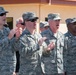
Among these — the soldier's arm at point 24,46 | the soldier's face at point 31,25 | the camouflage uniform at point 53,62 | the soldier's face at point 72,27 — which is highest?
the soldier's face at point 31,25

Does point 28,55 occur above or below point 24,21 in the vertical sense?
below

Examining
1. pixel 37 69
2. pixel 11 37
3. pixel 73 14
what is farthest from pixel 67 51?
pixel 73 14

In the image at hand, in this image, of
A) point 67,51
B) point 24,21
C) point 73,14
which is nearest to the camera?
point 24,21

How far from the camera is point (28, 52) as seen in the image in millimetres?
5168

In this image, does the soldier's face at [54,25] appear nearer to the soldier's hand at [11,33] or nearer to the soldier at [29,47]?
the soldier at [29,47]

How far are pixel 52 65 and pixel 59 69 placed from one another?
15 cm

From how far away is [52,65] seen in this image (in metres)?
5.65

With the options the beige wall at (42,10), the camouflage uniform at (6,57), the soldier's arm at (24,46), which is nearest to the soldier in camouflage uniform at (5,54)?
the camouflage uniform at (6,57)

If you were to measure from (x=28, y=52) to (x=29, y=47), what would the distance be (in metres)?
0.08

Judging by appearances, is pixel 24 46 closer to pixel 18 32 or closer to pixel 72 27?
pixel 18 32

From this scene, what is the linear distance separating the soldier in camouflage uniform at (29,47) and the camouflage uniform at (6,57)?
0.47 feet

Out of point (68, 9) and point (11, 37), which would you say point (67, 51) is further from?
point (68, 9)

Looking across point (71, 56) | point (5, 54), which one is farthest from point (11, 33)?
point (71, 56)

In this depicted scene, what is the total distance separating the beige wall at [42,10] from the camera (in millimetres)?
11502
